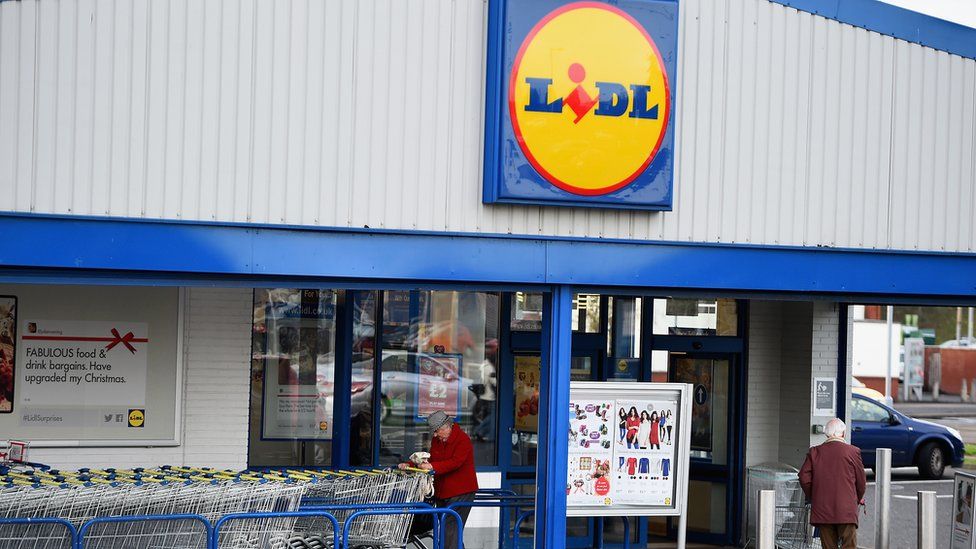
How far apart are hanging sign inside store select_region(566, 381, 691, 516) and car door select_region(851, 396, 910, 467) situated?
1183cm

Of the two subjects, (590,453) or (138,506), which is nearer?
(138,506)

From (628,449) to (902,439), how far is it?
42.4 feet

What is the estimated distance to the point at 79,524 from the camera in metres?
9.02

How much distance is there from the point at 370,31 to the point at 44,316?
14.2 ft

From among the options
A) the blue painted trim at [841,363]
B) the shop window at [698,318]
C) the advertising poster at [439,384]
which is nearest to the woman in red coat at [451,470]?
the advertising poster at [439,384]

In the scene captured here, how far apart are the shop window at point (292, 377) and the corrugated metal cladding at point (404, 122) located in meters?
3.19

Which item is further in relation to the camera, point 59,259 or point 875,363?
point 875,363

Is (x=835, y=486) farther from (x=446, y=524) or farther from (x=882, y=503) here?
(x=446, y=524)

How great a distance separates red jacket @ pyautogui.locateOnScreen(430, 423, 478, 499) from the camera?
35.5ft

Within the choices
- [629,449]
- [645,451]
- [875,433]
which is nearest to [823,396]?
[645,451]

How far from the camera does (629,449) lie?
1065 centimetres

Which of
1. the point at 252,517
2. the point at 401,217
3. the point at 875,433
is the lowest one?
the point at 875,433

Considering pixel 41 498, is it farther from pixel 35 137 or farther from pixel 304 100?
pixel 304 100

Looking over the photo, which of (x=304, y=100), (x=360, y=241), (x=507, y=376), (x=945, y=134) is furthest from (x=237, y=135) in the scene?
(x=945, y=134)
